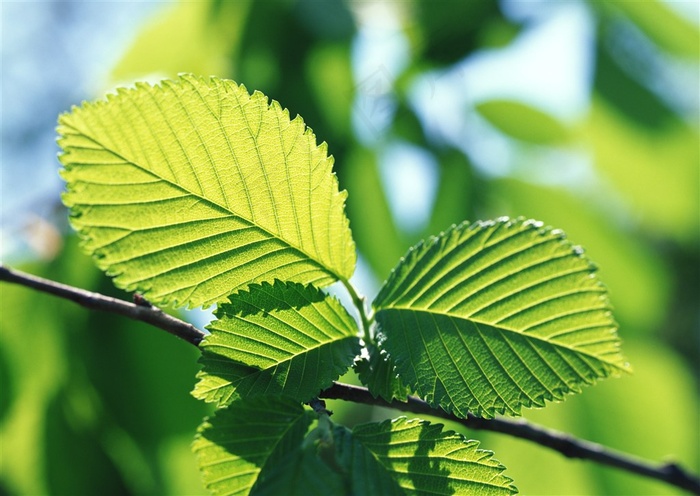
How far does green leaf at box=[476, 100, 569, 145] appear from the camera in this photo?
4.65ft

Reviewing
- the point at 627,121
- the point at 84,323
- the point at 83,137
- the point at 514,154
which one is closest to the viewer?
the point at 83,137

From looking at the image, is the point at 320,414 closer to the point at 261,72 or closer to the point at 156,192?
the point at 156,192

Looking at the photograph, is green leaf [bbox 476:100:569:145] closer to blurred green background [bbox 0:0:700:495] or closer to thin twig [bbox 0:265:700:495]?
blurred green background [bbox 0:0:700:495]

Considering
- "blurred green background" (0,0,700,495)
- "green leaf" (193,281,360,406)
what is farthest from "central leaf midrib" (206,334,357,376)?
"blurred green background" (0,0,700,495)

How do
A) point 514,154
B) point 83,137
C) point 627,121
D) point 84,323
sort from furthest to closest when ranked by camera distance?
1. point 514,154
2. point 627,121
3. point 84,323
4. point 83,137

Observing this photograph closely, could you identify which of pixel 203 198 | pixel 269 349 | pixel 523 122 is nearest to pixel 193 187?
pixel 203 198

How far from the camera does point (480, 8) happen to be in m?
1.31

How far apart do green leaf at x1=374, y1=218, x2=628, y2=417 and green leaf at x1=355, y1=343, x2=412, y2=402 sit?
1 cm

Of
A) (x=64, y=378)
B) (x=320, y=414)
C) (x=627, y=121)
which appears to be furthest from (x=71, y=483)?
(x=627, y=121)

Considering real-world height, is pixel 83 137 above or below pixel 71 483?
above

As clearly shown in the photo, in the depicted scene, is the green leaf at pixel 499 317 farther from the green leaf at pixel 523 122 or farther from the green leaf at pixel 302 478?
the green leaf at pixel 523 122

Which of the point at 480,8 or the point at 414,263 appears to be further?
the point at 480,8

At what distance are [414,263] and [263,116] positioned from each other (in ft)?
0.52

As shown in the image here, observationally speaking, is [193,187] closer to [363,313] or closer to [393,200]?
[363,313]
